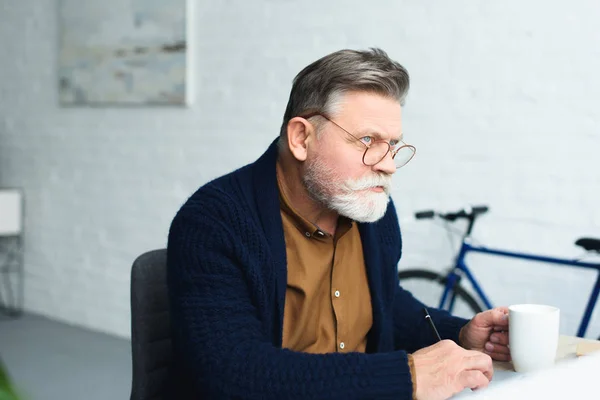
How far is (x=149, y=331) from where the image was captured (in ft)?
4.19

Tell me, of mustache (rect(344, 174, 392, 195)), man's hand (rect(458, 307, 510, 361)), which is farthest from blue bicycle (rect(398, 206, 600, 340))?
mustache (rect(344, 174, 392, 195))

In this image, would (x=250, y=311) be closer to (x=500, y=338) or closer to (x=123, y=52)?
(x=500, y=338)

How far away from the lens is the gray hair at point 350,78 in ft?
4.03

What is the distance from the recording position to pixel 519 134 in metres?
2.47

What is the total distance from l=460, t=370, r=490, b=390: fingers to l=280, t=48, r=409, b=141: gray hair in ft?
1.57

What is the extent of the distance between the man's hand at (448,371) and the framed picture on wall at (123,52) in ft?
8.69

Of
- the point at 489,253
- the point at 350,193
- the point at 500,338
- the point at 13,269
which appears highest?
the point at 350,193

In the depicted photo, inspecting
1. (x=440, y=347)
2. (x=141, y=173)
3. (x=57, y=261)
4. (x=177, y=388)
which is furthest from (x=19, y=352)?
(x=440, y=347)

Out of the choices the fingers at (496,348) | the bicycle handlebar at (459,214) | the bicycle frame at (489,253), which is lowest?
the bicycle frame at (489,253)

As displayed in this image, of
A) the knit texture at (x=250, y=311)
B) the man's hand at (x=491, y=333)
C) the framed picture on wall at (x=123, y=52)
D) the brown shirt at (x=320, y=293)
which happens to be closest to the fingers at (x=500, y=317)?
the man's hand at (x=491, y=333)

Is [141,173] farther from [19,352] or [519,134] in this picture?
[519,134]

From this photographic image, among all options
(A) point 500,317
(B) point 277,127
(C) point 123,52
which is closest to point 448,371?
(A) point 500,317

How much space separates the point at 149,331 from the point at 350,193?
1.35 ft

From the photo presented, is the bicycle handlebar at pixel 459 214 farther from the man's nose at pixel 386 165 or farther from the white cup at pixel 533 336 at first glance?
the white cup at pixel 533 336
